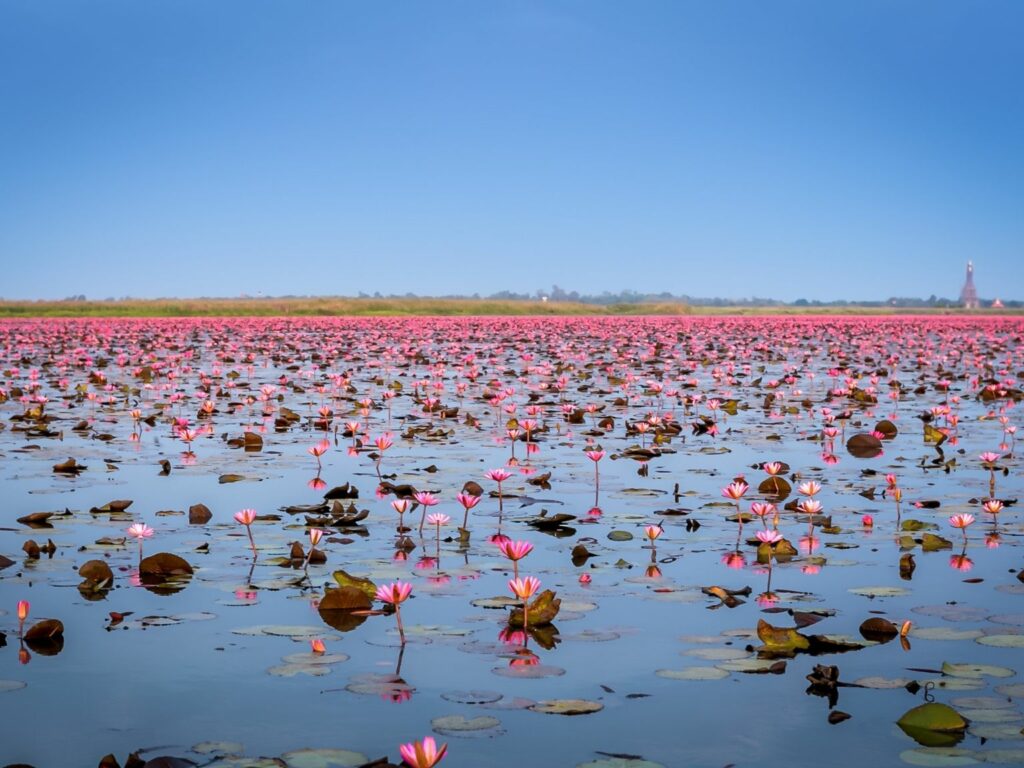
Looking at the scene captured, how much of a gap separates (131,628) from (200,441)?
6.46 meters

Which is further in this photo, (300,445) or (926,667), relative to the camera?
(300,445)

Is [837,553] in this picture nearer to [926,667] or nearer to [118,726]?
[926,667]

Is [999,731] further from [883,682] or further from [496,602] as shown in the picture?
[496,602]

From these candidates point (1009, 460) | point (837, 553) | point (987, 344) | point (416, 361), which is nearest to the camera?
point (837, 553)

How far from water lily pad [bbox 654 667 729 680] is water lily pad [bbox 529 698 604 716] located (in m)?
0.40

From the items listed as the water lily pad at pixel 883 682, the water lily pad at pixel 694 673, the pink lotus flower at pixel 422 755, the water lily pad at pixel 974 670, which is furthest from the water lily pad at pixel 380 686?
the water lily pad at pixel 974 670

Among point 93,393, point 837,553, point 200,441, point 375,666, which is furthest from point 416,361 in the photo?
point 375,666

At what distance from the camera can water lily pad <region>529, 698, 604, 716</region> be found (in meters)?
3.66

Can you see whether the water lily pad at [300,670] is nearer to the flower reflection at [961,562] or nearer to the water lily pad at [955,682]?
the water lily pad at [955,682]

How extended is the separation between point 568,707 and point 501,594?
1.56 metres

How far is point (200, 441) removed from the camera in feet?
35.9

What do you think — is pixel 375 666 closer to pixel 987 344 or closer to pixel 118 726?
pixel 118 726

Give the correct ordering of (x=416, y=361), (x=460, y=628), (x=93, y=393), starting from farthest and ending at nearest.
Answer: (x=416, y=361), (x=93, y=393), (x=460, y=628)


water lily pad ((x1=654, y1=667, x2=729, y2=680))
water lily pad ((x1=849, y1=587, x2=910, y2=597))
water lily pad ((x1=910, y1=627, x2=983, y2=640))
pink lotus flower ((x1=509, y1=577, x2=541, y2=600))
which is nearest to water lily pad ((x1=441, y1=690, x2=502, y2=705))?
pink lotus flower ((x1=509, y1=577, x2=541, y2=600))
